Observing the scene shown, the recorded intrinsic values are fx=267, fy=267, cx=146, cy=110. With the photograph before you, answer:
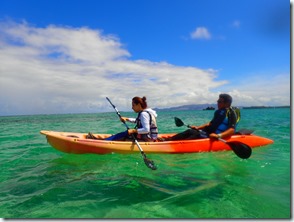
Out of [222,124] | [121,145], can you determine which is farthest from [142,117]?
[222,124]

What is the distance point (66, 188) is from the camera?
5543 millimetres

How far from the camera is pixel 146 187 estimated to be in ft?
18.0

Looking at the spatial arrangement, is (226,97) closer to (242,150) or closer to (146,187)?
(242,150)

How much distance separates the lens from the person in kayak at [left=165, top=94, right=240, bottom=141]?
28.5 ft

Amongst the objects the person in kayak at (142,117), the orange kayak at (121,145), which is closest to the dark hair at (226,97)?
the orange kayak at (121,145)

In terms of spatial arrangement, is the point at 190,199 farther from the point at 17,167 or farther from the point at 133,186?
the point at 17,167

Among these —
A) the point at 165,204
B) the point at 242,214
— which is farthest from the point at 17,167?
the point at 242,214

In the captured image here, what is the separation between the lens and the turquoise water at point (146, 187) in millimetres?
4402

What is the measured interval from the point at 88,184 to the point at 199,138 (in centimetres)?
453

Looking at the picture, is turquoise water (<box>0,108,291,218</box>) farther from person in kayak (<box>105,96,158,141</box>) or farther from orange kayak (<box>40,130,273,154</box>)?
person in kayak (<box>105,96,158,141</box>)

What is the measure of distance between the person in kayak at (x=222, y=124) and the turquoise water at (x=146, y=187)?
28.3 inches

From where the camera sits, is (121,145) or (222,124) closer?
(121,145)

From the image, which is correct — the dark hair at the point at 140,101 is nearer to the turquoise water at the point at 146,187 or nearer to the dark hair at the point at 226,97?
the turquoise water at the point at 146,187

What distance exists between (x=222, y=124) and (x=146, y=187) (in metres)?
4.37
